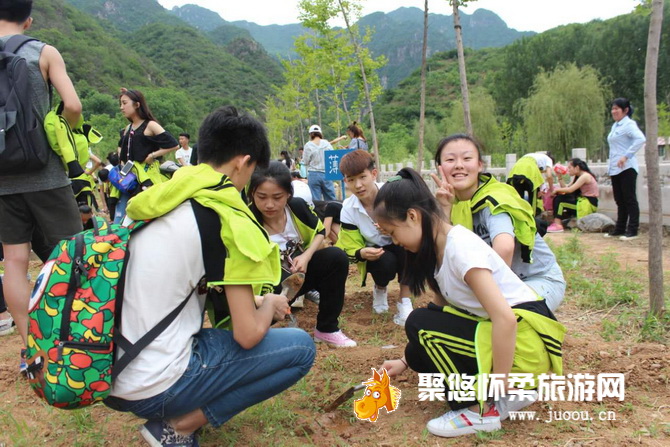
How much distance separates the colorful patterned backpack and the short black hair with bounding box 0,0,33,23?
1.57 metres

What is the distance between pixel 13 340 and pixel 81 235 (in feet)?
7.49

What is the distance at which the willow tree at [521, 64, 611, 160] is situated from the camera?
20703 millimetres

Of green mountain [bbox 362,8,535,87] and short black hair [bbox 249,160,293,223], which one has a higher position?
green mountain [bbox 362,8,535,87]

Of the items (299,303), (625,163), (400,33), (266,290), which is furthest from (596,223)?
(400,33)

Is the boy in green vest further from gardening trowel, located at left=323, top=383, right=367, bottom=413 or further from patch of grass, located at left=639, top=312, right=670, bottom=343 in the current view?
patch of grass, located at left=639, top=312, right=670, bottom=343

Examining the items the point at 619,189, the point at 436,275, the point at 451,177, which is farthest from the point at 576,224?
the point at 436,275

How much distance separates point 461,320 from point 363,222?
1.47 m

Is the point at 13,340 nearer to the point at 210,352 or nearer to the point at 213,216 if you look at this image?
the point at 210,352

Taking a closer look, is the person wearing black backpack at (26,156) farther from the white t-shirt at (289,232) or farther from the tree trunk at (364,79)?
the tree trunk at (364,79)

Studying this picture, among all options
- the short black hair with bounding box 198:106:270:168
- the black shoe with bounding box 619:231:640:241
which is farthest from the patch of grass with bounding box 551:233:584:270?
the short black hair with bounding box 198:106:270:168

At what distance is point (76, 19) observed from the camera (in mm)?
51281

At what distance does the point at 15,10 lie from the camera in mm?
2336

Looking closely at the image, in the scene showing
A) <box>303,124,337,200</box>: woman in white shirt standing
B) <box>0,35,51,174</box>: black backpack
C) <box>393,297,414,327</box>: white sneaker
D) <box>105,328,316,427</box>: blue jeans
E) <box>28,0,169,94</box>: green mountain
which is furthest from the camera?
<box>28,0,169,94</box>: green mountain

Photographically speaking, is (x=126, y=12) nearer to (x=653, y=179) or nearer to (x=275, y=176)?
(x=275, y=176)
